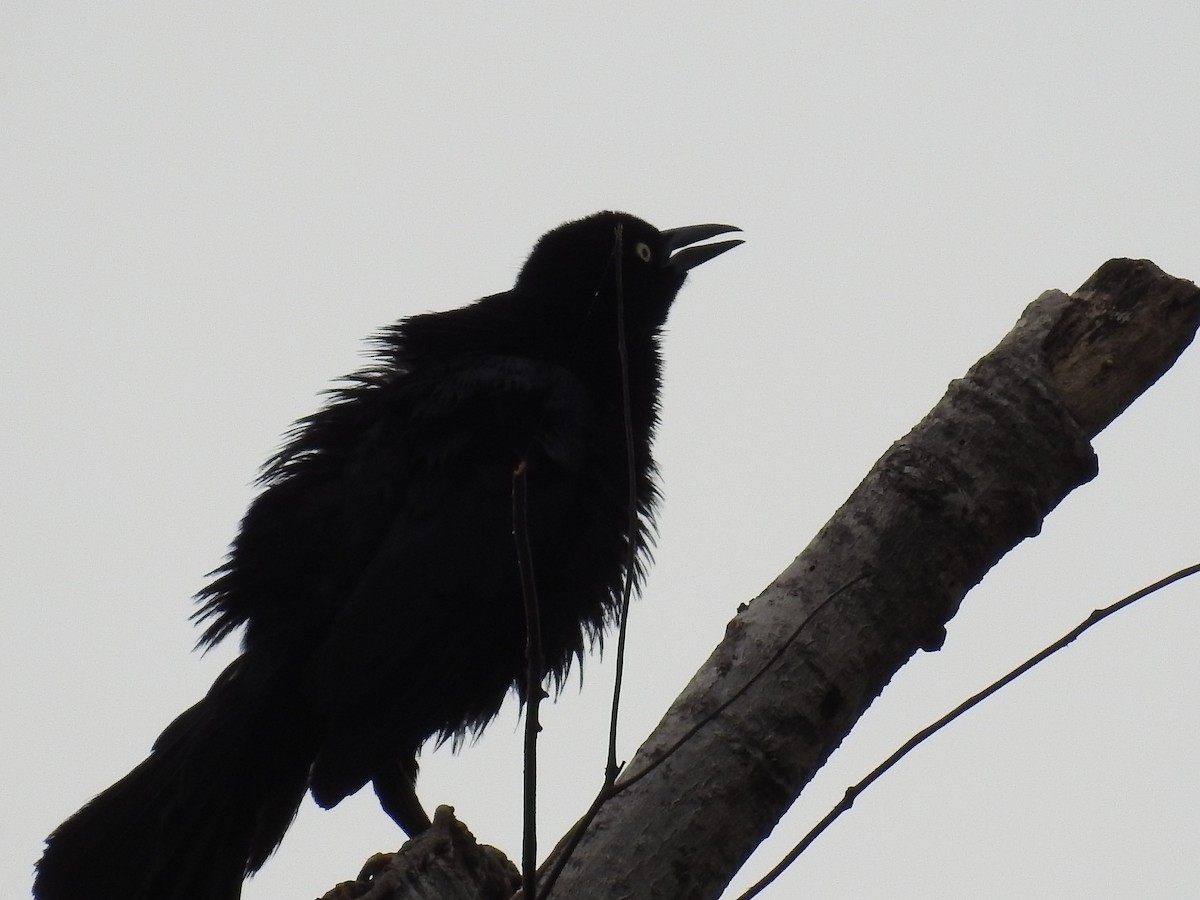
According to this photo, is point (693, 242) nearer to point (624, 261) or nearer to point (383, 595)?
point (624, 261)

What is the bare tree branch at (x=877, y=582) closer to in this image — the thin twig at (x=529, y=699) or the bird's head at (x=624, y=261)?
the thin twig at (x=529, y=699)

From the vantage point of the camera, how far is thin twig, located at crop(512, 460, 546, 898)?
176cm

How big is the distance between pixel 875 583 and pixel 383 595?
1.59 metres

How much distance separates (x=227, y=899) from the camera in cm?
341

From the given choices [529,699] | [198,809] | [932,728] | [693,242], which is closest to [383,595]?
[198,809]

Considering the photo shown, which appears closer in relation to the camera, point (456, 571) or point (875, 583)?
point (875, 583)

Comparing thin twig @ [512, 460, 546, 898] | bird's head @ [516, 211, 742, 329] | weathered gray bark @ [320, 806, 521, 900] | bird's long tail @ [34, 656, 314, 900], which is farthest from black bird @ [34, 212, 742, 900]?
thin twig @ [512, 460, 546, 898]

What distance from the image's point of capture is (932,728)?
6.46 feet

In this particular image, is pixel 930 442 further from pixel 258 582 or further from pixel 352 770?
pixel 258 582

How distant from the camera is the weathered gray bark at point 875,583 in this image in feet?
7.58

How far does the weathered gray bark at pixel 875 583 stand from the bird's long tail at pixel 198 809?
153 centimetres

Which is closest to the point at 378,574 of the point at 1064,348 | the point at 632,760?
the point at 632,760

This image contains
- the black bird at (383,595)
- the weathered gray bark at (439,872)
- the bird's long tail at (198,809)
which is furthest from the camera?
the black bird at (383,595)

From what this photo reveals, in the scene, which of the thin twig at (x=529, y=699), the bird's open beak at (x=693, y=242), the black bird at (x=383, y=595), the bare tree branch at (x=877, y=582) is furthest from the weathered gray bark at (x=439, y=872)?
the bird's open beak at (x=693, y=242)
